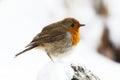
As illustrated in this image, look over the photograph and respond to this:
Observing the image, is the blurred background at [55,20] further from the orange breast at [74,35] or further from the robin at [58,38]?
the orange breast at [74,35]

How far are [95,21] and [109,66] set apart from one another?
5.24ft

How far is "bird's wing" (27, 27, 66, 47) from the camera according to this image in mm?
7311

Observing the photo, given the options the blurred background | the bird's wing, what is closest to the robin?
the bird's wing

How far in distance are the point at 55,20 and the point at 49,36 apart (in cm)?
224

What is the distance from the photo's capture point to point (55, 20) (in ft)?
31.7

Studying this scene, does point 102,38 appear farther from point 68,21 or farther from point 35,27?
point 68,21

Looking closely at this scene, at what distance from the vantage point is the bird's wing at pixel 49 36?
288 inches

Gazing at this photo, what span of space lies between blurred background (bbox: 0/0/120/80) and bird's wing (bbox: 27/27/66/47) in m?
0.50

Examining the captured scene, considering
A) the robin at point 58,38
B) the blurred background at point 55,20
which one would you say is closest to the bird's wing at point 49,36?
the robin at point 58,38

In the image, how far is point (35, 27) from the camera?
31.3 feet

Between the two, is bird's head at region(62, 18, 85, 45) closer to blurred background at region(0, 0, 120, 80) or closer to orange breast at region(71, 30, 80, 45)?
orange breast at region(71, 30, 80, 45)

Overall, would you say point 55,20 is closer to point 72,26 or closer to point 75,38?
point 72,26

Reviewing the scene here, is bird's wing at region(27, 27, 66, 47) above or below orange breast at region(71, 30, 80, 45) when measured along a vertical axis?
above

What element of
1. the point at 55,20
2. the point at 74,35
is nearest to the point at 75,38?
the point at 74,35
